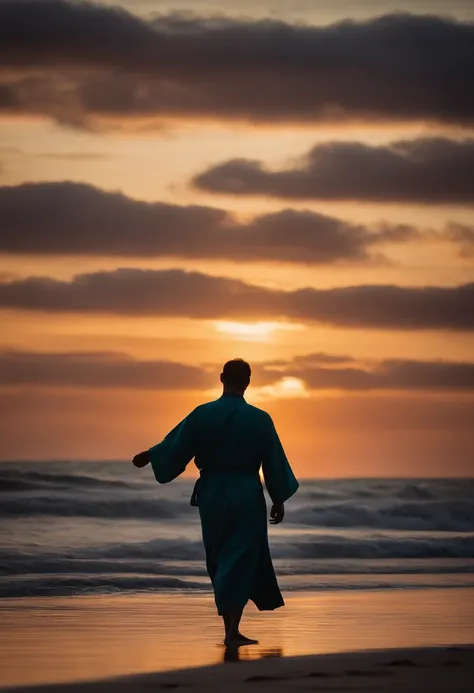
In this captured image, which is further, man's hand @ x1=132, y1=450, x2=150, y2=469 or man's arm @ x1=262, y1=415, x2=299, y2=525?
man's arm @ x1=262, y1=415, x2=299, y2=525

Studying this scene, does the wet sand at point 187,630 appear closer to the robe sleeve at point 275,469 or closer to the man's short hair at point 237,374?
the robe sleeve at point 275,469

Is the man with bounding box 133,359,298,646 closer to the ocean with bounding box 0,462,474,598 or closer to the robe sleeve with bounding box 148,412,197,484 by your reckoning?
the robe sleeve with bounding box 148,412,197,484

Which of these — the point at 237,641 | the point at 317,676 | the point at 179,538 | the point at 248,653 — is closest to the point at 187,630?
the point at 237,641

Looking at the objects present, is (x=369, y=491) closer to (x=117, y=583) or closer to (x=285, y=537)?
(x=285, y=537)

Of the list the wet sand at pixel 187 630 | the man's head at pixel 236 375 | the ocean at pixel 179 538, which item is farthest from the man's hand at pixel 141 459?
the ocean at pixel 179 538

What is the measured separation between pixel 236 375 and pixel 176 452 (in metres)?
0.63

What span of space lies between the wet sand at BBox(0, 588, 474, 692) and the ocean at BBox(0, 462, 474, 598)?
1.57m

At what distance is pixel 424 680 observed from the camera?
7.53 metres

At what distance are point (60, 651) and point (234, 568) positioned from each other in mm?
1199

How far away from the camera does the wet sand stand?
344 inches

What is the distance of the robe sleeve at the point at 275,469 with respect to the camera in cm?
991

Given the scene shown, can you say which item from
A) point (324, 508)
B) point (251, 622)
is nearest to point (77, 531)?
point (324, 508)

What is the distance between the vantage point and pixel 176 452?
9836 millimetres

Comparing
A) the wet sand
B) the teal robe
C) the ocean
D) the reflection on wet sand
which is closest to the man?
the teal robe
